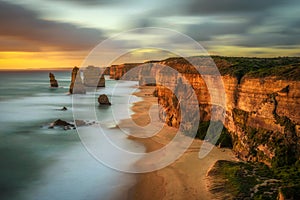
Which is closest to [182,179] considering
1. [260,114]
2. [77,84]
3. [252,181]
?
[252,181]

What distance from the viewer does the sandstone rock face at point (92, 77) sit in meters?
88.8

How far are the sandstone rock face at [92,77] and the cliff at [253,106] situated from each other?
206 ft

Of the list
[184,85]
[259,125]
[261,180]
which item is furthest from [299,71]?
[184,85]

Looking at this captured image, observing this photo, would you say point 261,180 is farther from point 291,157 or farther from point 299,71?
point 299,71

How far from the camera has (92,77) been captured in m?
93.1

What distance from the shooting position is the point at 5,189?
1702 cm

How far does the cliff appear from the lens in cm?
1753

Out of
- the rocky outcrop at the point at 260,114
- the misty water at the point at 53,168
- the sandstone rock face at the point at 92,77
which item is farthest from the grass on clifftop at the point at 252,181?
the sandstone rock face at the point at 92,77

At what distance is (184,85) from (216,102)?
447cm

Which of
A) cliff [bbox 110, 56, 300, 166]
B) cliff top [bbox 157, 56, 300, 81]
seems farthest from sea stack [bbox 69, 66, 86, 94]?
cliff [bbox 110, 56, 300, 166]

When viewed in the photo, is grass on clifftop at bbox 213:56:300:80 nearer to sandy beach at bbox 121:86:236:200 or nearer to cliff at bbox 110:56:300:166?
cliff at bbox 110:56:300:166

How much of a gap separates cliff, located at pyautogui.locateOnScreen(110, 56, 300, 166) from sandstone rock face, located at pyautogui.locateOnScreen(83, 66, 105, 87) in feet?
206

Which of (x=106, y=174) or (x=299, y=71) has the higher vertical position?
(x=299, y=71)

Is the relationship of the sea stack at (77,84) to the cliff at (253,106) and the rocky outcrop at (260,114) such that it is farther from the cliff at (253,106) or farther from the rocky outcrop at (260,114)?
the rocky outcrop at (260,114)
